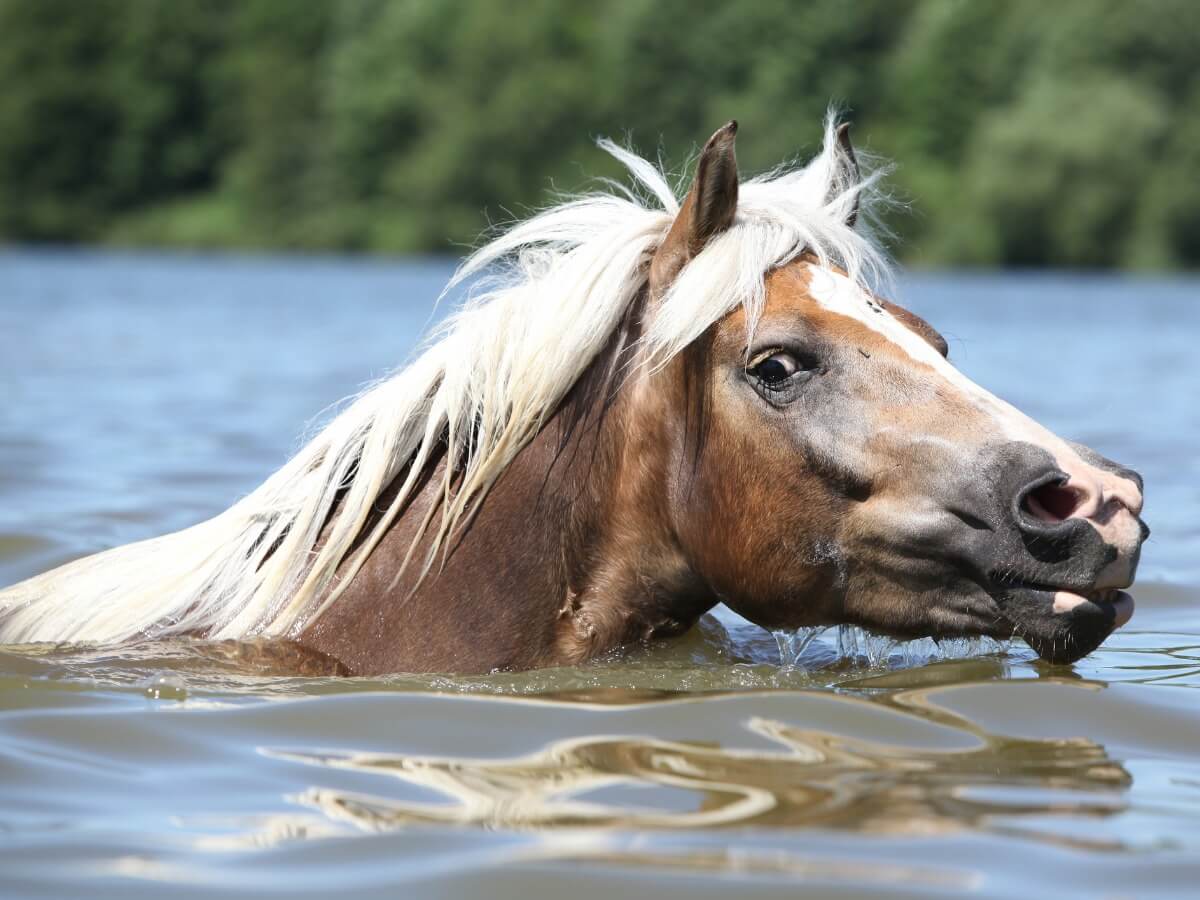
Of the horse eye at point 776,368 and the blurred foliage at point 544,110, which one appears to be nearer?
the horse eye at point 776,368

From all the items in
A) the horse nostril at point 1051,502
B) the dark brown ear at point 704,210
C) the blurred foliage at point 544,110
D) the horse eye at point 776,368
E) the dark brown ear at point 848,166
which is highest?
the blurred foliage at point 544,110

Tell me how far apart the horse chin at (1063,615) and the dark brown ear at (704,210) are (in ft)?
4.09

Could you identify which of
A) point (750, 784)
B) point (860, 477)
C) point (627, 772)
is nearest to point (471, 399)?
point (860, 477)

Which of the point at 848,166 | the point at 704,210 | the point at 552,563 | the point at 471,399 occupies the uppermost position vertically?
the point at 848,166

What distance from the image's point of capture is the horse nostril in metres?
4.00

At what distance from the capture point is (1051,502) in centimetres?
404

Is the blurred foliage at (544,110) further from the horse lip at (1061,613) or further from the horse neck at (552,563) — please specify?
the horse lip at (1061,613)

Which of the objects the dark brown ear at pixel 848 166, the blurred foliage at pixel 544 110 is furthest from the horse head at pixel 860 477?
the blurred foliage at pixel 544 110

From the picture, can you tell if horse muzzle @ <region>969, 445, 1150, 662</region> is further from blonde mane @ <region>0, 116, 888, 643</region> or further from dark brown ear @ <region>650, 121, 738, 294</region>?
dark brown ear @ <region>650, 121, 738, 294</region>

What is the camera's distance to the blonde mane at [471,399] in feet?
14.7

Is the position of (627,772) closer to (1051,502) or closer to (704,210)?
(1051,502)

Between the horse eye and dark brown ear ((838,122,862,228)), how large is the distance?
892mm

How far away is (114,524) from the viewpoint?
8.66 m

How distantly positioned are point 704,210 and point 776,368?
1.56 ft
